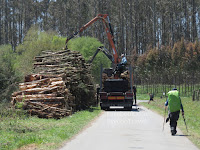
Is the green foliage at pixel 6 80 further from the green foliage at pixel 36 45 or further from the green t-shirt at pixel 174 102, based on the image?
the green foliage at pixel 36 45

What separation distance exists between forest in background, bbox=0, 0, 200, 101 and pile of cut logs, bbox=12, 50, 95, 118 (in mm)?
17070

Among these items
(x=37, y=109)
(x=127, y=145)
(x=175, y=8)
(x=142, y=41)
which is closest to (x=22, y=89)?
(x=37, y=109)

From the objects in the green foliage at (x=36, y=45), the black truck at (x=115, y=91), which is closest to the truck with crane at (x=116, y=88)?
the black truck at (x=115, y=91)

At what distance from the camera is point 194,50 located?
177ft

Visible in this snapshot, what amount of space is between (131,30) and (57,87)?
4911 centimetres

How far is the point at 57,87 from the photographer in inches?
728


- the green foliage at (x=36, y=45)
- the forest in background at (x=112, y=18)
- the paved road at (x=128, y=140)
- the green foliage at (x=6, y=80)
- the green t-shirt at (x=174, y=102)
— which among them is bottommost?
the paved road at (x=128, y=140)

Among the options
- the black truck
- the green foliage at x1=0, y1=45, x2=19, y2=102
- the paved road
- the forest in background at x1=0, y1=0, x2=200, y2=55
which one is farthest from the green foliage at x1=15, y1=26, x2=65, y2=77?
the paved road

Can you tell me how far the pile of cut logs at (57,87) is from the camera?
1773 cm

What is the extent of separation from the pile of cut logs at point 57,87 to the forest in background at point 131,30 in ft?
56.0

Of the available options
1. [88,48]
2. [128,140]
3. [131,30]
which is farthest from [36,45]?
[128,140]

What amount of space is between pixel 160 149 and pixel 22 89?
12.4 m

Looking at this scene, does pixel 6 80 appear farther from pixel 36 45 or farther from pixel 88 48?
pixel 88 48

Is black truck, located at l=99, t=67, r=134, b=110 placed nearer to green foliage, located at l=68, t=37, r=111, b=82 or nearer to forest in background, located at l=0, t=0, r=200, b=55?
green foliage, located at l=68, t=37, r=111, b=82
